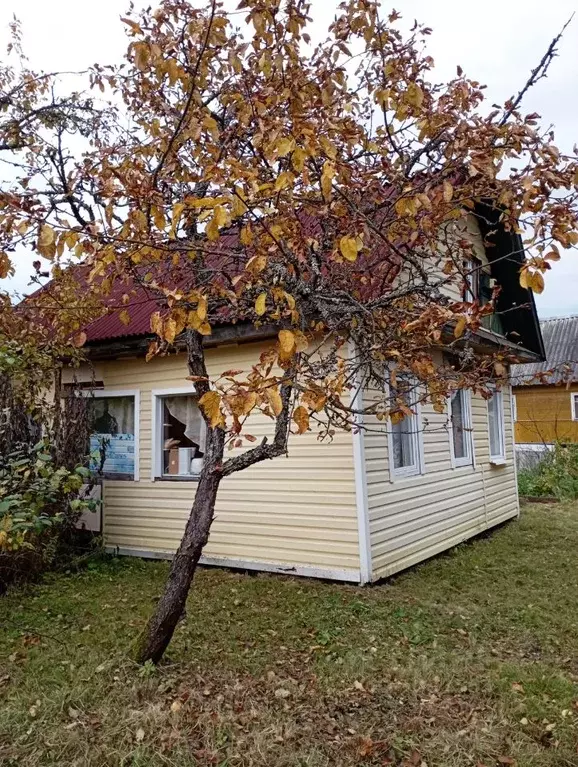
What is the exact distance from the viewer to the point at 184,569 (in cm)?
369

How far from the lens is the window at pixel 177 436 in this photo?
6.95 meters

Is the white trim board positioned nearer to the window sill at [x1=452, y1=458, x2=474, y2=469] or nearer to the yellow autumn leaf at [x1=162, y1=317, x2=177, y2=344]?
the window sill at [x1=452, y1=458, x2=474, y2=469]

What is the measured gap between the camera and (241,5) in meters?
3.32

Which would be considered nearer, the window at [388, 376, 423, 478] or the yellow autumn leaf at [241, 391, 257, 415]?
the yellow autumn leaf at [241, 391, 257, 415]

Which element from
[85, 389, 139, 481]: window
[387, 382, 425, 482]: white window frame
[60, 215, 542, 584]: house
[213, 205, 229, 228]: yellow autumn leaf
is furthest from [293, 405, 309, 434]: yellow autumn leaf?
[85, 389, 139, 481]: window

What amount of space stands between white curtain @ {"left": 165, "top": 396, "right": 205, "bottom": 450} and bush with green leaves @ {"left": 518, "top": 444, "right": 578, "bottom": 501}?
8971 millimetres

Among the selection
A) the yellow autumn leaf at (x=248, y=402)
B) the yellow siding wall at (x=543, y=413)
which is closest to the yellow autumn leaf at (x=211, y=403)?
the yellow autumn leaf at (x=248, y=402)

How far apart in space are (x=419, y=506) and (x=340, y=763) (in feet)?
14.2

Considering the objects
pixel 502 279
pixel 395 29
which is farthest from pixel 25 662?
pixel 502 279

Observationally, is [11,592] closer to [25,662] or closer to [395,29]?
[25,662]

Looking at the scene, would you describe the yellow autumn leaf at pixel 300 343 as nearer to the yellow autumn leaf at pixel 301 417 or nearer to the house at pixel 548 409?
the yellow autumn leaf at pixel 301 417

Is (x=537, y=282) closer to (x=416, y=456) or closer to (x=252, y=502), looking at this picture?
(x=252, y=502)

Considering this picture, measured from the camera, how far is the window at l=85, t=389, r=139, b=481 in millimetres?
7340

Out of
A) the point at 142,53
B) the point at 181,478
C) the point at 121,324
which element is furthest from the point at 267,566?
the point at 142,53
